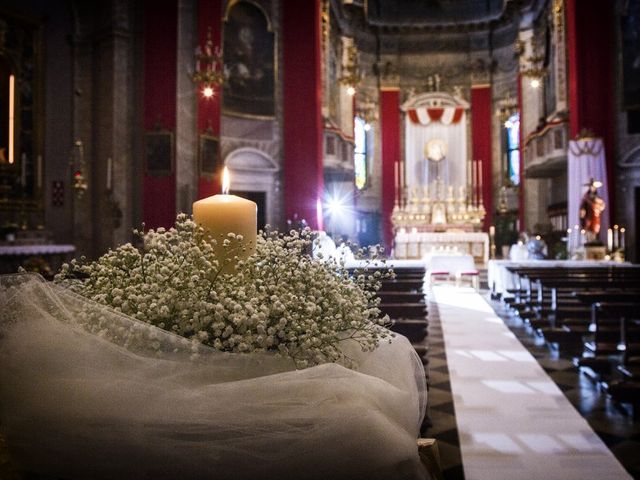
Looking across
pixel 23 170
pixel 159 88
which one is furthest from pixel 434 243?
pixel 23 170

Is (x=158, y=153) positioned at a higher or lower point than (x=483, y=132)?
lower

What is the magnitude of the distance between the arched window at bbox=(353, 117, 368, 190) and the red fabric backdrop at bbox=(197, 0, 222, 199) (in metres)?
8.42

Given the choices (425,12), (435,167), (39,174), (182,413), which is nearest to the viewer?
(182,413)

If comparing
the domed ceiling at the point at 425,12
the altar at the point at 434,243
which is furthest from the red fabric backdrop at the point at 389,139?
the altar at the point at 434,243

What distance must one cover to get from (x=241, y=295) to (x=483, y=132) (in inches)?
845

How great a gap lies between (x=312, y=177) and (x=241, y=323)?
46.0 feet

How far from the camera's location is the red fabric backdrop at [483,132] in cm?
2136

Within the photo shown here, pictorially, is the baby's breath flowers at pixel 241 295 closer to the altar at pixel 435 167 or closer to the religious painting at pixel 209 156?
the religious painting at pixel 209 156

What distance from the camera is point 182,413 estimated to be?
101 centimetres

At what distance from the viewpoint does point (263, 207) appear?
1495 centimetres

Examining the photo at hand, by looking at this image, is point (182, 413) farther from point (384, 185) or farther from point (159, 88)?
point (384, 185)

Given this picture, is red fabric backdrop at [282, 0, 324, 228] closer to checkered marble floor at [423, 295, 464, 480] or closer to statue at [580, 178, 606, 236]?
statue at [580, 178, 606, 236]

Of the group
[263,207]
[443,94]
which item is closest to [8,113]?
[263,207]

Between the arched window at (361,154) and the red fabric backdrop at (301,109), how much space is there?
634 cm
